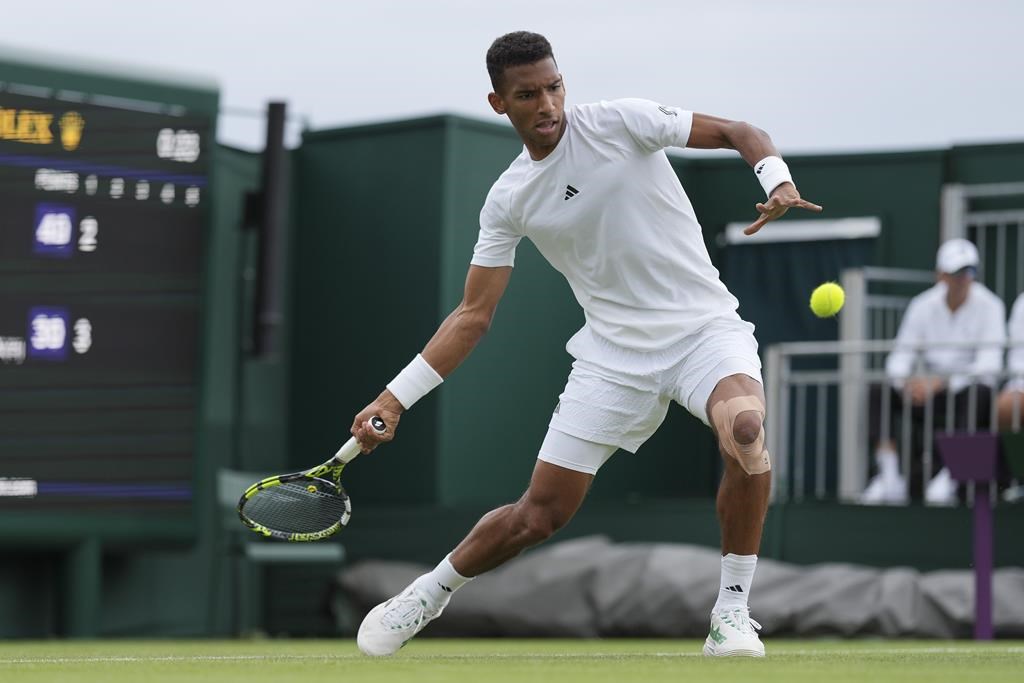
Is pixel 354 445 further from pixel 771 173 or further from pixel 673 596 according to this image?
pixel 673 596

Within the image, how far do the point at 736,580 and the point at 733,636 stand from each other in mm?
190

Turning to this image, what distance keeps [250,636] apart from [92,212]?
2879mm

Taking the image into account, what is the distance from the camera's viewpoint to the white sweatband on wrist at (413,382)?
19.9 feet

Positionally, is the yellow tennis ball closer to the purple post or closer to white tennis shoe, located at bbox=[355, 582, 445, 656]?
white tennis shoe, located at bbox=[355, 582, 445, 656]

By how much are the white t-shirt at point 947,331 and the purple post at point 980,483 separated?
134 cm

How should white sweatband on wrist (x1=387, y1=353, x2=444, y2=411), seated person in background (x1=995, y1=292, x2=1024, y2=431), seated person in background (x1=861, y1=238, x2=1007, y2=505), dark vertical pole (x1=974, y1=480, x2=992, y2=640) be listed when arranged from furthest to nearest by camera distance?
seated person in background (x1=861, y1=238, x2=1007, y2=505) < seated person in background (x1=995, y1=292, x2=1024, y2=431) < dark vertical pole (x1=974, y1=480, x2=992, y2=640) < white sweatband on wrist (x1=387, y1=353, x2=444, y2=411)

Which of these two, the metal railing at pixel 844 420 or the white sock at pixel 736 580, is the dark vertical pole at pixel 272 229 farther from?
the white sock at pixel 736 580

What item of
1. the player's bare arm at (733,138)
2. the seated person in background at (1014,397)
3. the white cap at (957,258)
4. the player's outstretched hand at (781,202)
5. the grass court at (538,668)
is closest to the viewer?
the grass court at (538,668)

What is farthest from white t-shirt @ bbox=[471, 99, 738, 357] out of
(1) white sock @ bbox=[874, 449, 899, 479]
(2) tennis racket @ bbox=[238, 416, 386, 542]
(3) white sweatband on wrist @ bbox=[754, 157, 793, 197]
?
(1) white sock @ bbox=[874, 449, 899, 479]

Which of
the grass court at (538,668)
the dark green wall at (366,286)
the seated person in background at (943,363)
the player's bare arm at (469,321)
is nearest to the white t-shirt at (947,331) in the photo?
the seated person in background at (943,363)

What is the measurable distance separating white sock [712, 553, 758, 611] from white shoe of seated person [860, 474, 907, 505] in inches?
200

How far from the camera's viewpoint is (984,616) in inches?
350

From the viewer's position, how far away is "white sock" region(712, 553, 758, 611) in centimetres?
594

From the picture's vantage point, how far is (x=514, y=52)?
5.83 metres
